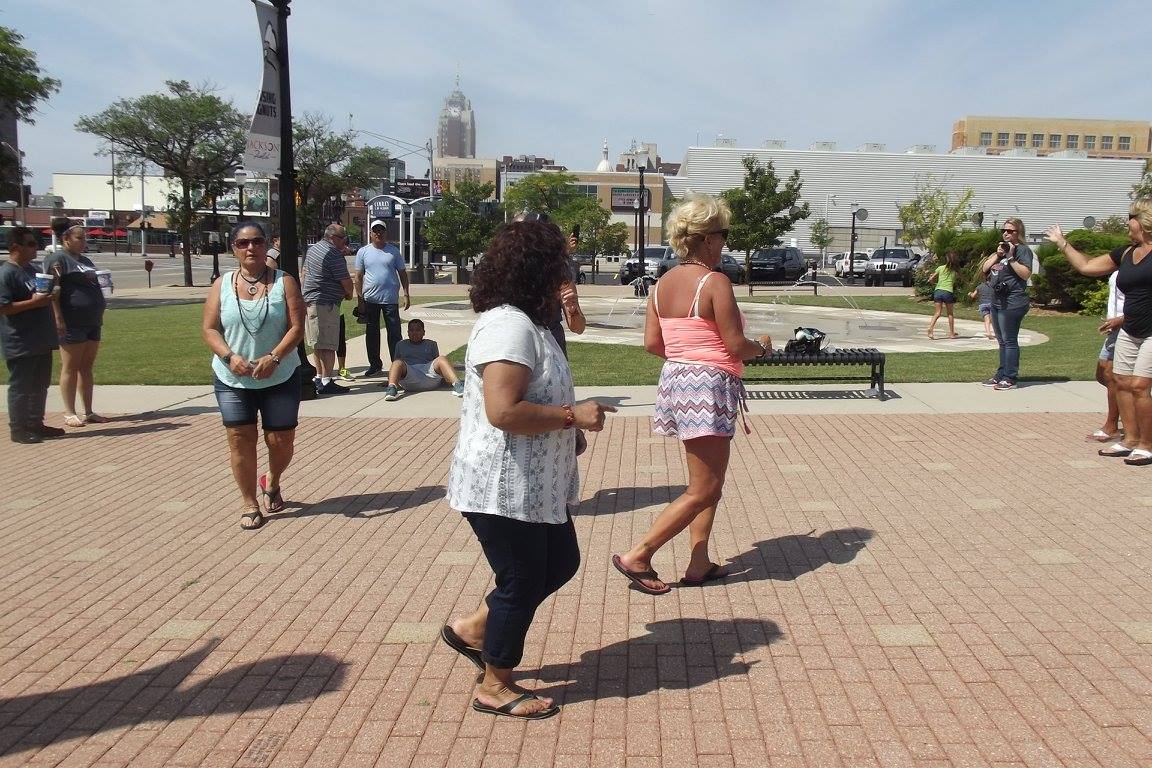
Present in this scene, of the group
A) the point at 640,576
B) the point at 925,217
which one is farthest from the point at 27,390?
the point at 925,217

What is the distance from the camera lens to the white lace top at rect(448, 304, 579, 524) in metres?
3.09

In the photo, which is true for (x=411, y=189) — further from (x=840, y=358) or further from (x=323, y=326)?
(x=840, y=358)

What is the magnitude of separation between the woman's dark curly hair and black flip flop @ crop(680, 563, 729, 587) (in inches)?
81.8

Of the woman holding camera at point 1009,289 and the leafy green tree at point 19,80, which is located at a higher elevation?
the leafy green tree at point 19,80

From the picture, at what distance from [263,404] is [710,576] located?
292cm

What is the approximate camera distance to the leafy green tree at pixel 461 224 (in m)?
35.2

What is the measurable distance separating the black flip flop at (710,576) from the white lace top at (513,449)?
1.73 meters

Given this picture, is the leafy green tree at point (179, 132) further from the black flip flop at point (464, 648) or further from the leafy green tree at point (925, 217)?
the black flip flop at point (464, 648)

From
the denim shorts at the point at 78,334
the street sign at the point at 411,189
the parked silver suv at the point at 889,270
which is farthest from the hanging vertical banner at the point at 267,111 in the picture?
the street sign at the point at 411,189

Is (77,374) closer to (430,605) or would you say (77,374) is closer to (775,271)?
(430,605)

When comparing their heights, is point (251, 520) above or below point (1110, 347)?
below

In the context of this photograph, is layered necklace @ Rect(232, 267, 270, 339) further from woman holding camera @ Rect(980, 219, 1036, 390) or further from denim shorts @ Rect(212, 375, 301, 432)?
woman holding camera @ Rect(980, 219, 1036, 390)

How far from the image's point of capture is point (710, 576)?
15.7 feet

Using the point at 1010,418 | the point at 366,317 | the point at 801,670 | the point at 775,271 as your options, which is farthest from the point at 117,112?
the point at 801,670
